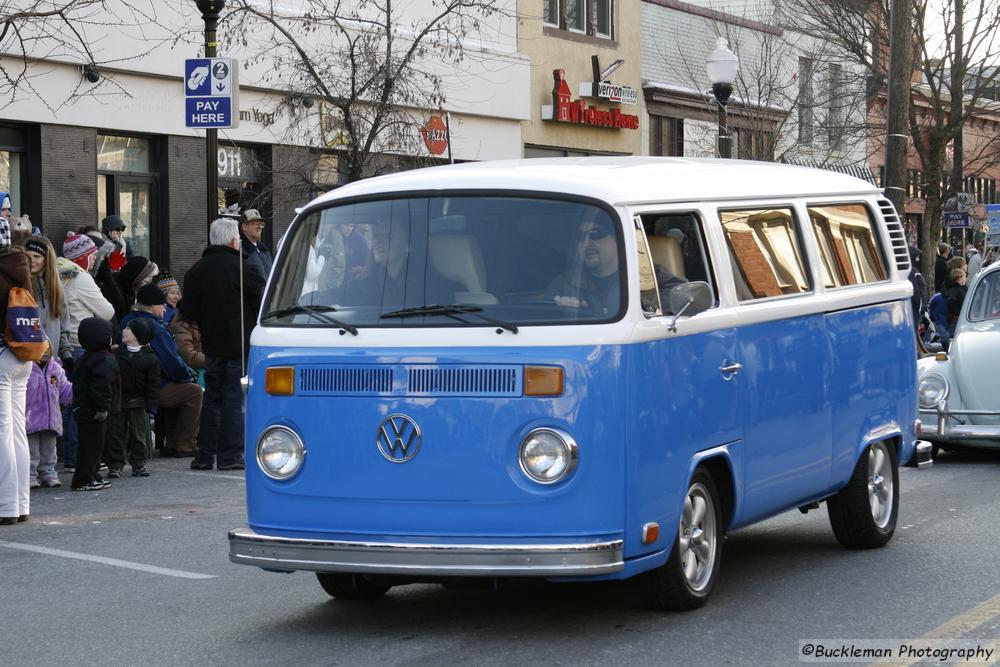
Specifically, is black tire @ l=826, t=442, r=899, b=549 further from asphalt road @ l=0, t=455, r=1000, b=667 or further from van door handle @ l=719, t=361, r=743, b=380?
van door handle @ l=719, t=361, r=743, b=380

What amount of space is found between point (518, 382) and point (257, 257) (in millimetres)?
7909

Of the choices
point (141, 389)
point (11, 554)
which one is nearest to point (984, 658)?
point (11, 554)

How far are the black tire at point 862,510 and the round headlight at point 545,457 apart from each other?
9.69 ft

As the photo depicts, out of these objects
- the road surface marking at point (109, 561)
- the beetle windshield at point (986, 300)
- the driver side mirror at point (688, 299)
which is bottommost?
the road surface marking at point (109, 561)

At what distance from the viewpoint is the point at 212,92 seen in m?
15.5

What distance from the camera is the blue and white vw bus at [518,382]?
22.0ft

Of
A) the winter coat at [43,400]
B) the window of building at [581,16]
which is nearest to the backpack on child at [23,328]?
the winter coat at [43,400]

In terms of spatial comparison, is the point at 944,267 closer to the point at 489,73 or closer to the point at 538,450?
the point at 489,73

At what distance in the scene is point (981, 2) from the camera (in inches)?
1359

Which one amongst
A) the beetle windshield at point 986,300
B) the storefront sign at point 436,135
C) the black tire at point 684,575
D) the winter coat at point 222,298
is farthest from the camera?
the storefront sign at point 436,135

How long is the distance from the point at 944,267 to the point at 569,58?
7800 mm

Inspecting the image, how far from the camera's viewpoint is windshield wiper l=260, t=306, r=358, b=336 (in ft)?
23.3

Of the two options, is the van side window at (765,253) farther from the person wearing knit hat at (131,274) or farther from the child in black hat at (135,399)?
the person wearing knit hat at (131,274)

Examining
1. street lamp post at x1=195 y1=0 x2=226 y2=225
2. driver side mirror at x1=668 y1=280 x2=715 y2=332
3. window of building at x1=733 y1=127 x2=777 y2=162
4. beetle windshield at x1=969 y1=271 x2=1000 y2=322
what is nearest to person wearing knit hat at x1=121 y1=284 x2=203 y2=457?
street lamp post at x1=195 y1=0 x2=226 y2=225
